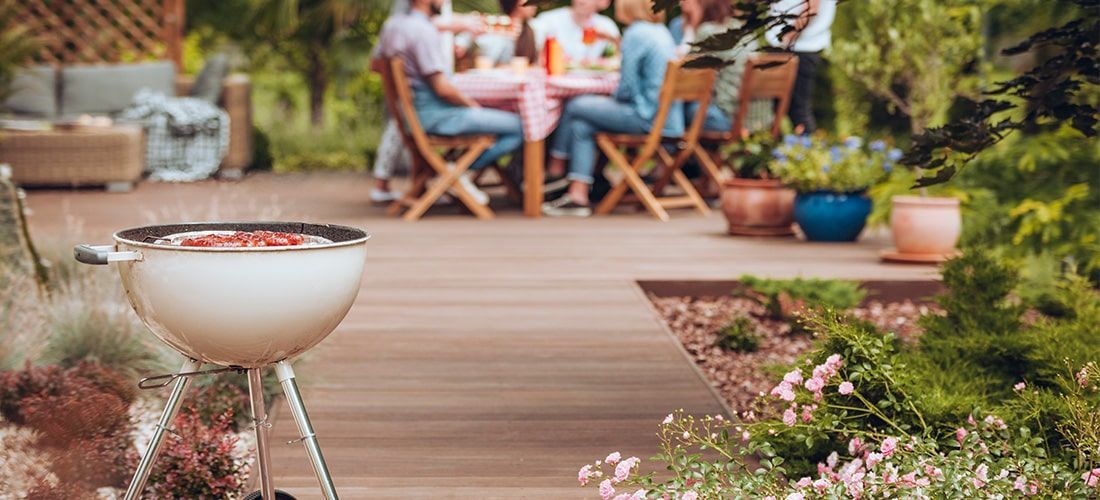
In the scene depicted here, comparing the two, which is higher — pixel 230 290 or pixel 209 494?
pixel 230 290

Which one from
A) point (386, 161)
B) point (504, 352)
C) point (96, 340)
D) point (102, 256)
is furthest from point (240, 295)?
point (386, 161)

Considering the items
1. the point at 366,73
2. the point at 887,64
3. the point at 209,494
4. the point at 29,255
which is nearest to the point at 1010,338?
the point at 209,494

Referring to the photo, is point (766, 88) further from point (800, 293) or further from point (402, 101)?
point (800, 293)

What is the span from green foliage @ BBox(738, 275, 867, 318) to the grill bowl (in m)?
2.60

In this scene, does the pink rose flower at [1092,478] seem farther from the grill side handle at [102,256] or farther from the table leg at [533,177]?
the table leg at [533,177]

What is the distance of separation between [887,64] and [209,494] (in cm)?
485

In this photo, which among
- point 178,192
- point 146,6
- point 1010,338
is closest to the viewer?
point 1010,338

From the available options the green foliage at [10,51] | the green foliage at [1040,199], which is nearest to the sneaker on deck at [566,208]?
the green foliage at [1040,199]

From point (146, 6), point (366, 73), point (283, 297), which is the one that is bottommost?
point (366, 73)

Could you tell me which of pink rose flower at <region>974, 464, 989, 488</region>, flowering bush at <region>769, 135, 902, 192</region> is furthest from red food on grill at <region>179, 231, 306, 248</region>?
flowering bush at <region>769, 135, 902, 192</region>

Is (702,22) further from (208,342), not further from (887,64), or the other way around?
(208,342)

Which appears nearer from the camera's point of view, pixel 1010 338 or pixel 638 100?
pixel 1010 338

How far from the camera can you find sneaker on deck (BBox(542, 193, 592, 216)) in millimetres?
7406

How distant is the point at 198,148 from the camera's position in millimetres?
10117
